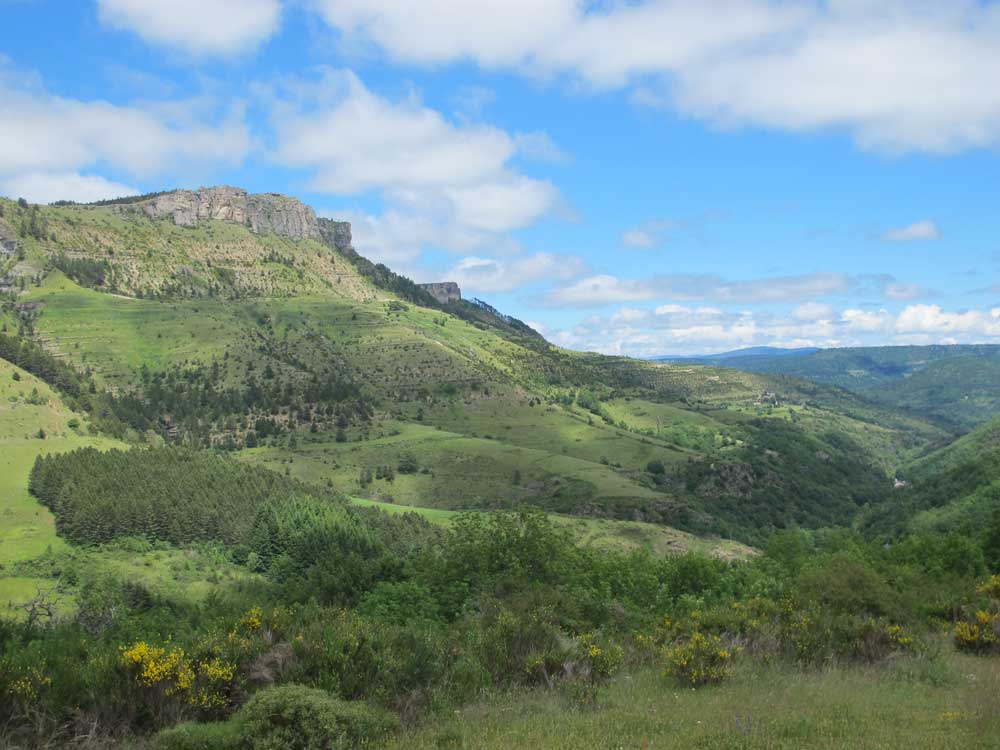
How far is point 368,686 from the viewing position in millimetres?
16531

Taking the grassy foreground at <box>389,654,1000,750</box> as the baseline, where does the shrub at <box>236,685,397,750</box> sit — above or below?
above

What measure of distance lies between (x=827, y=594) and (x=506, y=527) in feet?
75.6

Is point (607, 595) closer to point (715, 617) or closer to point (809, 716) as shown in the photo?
point (715, 617)

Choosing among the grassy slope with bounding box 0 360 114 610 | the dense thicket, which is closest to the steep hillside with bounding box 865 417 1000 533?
the dense thicket

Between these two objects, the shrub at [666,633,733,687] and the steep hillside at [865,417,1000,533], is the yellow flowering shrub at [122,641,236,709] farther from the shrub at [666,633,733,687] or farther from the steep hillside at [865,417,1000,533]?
the steep hillside at [865,417,1000,533]

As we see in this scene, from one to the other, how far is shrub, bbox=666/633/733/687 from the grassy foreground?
390mm

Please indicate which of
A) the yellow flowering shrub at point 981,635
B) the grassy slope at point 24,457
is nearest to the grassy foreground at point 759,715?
the yellow flowering shrub at point 981,635

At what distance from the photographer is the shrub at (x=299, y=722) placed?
1315cm

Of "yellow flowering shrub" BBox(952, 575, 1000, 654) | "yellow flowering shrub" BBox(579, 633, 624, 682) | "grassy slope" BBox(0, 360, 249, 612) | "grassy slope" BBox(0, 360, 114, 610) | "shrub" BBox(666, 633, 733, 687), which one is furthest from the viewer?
"grassy slope" BBox(0, 360, 114, 610)

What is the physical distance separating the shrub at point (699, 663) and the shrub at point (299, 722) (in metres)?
9.18

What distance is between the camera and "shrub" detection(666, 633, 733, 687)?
1831 cm

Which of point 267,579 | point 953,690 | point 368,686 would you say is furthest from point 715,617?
point 267,579

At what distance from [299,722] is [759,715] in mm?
10064

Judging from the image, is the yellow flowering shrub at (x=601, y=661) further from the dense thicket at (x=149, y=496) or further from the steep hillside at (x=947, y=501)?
the steep hillside at (x=947, y=501)
